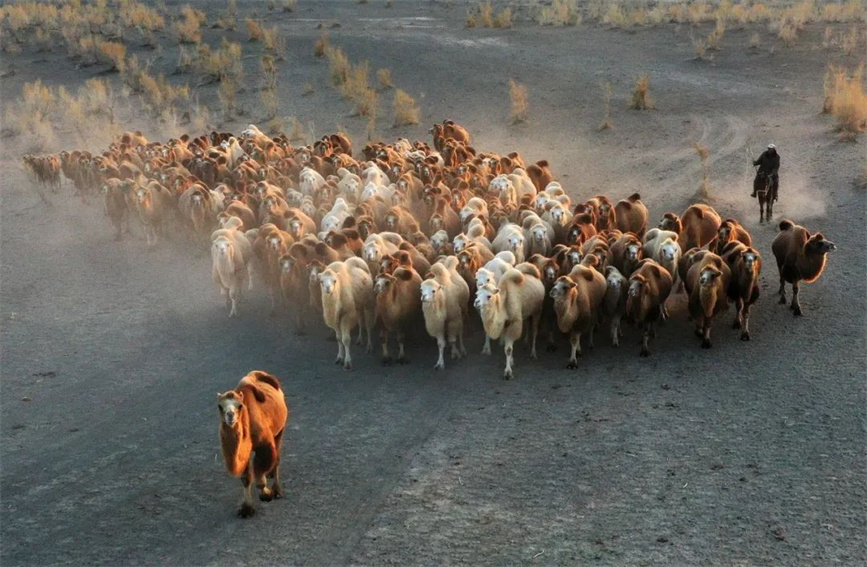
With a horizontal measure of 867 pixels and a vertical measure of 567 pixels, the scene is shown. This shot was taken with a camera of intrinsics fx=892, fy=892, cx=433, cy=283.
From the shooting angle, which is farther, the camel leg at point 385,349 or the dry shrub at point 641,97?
the dry shrub at point 641,97

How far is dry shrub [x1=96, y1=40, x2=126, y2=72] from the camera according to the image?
136 feet

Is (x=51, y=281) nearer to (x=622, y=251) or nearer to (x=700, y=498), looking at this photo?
(x=622, y=251)

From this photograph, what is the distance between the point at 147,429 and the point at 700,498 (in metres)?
6.97

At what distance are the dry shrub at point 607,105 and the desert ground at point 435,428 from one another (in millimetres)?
6578

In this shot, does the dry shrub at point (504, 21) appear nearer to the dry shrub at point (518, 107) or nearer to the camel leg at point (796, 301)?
the dry shrub at point (518, 107)

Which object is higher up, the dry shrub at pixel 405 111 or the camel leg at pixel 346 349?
the dry shrub at pixel 405 111

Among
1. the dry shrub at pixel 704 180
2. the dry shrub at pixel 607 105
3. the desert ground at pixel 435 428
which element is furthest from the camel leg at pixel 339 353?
the dry shrub at pixel 607 105

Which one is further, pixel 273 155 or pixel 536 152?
pixel 536 152

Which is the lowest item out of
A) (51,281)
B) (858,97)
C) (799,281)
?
(51,281)

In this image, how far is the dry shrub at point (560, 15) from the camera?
153ft

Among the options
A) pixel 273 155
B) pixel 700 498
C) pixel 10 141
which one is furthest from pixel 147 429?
pixel 10 141

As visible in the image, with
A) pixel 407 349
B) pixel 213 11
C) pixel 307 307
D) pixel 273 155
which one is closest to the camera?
pixel 407 349

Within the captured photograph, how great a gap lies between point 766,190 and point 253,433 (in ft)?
44.4

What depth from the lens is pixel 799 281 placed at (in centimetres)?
1469
